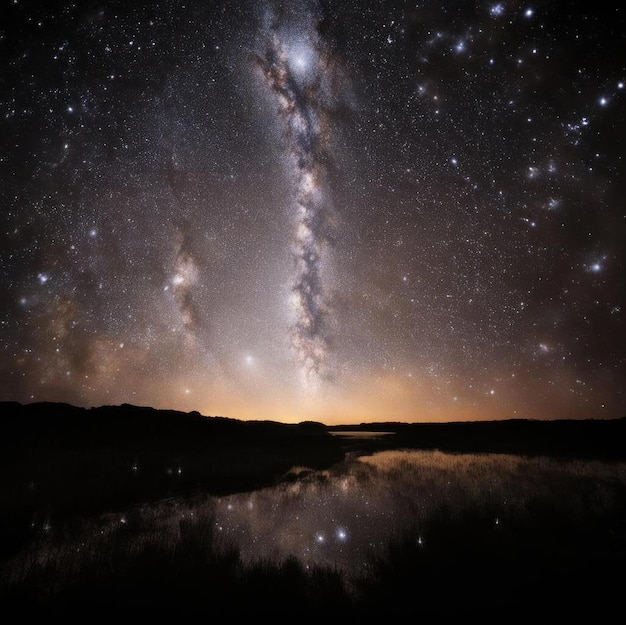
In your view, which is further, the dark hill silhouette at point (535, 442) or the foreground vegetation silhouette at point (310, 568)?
the dark hill silhouette at point (535, 442)

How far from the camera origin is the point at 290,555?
22.5 feet

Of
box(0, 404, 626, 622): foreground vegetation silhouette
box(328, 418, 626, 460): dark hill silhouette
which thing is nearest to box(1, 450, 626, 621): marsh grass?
box(0, 404, 626, 622): foreground vegetation silhouette

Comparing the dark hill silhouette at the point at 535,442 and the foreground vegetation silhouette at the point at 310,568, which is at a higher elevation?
the foreground vegetation silhouette at the point at 310,568

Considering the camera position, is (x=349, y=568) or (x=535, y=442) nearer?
(x=349, y=568)

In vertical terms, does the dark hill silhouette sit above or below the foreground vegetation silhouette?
below

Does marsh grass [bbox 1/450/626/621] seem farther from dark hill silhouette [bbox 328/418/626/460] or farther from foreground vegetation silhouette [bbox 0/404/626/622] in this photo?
dark hill silhouette [bbox 328/418/626/460]

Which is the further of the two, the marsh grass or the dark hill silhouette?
the dark hill silhouette

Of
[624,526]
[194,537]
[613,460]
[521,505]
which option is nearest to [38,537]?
[194,537]

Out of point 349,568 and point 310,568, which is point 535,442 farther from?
point 310,568

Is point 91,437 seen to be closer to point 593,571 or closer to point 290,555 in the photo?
point 290,555

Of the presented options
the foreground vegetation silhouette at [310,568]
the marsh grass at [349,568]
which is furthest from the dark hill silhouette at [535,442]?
the marsh grass at [349,568]

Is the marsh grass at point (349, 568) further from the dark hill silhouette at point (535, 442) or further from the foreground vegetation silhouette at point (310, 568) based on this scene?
the dark hill silhouette at point (535, 442)

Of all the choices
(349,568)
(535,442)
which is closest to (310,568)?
(349,568)

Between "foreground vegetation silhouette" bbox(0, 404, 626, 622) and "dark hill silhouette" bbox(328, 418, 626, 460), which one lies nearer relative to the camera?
"foreground vegetation silhouette" bbox(0, 404, 626, 622)
